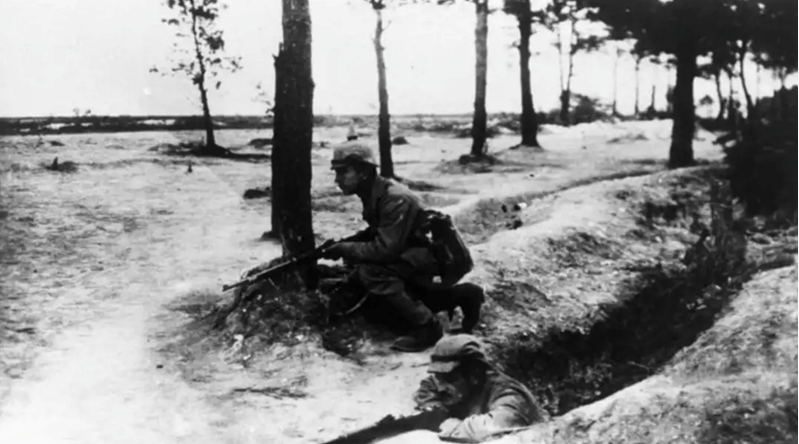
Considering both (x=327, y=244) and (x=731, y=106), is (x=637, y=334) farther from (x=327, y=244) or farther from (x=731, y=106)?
(x=327, y=244)

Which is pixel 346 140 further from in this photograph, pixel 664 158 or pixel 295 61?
pixel 664 158

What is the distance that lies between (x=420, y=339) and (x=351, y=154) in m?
1.22

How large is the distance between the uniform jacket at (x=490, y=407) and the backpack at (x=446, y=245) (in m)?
0.84

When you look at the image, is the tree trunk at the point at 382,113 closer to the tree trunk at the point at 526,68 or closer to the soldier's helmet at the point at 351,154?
the soldier's helmet at the point at 351,154

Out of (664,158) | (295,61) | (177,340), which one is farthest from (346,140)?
(664,158)

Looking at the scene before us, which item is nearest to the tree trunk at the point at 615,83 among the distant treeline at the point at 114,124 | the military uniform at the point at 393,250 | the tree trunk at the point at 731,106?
the tree trunk at the point at 731,106

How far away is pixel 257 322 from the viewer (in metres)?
4.96

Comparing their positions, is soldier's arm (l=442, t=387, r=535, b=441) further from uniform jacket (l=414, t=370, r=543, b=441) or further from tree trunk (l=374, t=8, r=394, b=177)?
tree trunk (l=374, t=8, r=394, b=177)

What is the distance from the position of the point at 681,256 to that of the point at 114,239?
3.80 metres

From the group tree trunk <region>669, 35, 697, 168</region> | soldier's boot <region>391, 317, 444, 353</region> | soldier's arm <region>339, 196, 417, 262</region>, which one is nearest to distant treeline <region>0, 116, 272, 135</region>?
soldier's arm <region>339, 196, 417, 262</region>

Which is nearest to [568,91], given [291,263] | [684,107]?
[684,107]

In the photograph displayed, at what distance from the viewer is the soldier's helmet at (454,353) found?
12.9 feet

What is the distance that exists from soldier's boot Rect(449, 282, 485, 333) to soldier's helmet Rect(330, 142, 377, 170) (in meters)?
0.96

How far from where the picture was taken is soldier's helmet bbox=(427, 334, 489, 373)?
3.93m
